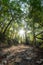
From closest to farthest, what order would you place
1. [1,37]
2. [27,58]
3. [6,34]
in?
[27,58], [1,37], [6,34]

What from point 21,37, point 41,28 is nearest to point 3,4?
point 41,28

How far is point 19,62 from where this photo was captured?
355 inches

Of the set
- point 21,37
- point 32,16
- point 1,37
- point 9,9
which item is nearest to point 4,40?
point 1,37

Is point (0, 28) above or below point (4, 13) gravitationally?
below

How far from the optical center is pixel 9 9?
11867 millimetres

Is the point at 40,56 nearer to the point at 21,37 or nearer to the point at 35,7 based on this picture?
the point at 35,7

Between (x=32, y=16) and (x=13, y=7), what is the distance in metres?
2.19

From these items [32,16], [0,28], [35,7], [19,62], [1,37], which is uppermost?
[35,7]

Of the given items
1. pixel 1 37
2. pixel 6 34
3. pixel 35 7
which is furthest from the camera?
pixel 6 34

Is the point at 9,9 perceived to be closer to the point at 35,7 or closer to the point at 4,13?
the point at 4,13

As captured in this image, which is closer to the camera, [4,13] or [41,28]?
[41,28]

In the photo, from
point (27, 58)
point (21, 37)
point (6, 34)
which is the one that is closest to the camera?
point (27, 58)

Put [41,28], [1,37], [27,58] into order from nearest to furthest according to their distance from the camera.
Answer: [27,58] < [41,28] < [1,37]

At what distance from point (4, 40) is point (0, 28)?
1.59 metres
